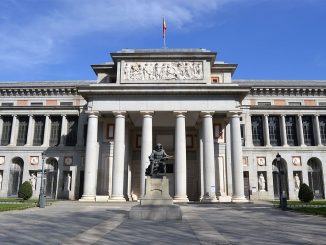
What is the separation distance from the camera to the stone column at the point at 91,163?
123 ft

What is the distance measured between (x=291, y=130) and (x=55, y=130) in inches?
1585

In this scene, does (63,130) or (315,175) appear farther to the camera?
(315,175)

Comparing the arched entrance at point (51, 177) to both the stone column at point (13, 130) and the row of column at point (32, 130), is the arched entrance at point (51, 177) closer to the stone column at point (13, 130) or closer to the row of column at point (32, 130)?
the row of column at point (32, 130)

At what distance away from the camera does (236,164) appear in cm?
3756

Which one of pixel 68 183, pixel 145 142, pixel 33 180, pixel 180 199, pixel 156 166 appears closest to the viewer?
pixel 156 166

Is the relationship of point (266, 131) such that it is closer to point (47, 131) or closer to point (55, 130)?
point (55, 130)

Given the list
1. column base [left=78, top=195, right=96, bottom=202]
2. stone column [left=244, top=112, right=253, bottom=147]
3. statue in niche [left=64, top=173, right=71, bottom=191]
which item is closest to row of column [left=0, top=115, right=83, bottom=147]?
statue in niche [left=64, top=173, right=71, bottom=191]

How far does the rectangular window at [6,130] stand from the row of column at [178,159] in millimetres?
23734

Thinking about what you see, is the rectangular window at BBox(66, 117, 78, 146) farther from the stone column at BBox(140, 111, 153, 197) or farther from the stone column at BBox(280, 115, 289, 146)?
the stone column at BBox(280, 115, 289, 146)

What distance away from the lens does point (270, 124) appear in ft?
182

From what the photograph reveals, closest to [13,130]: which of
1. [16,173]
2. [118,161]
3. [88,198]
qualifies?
[16,173]

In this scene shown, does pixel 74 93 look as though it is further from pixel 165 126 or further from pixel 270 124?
pixel 270 124

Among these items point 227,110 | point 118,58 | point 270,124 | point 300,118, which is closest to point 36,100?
point 118,58

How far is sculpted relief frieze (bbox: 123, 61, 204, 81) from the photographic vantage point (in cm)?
4003
